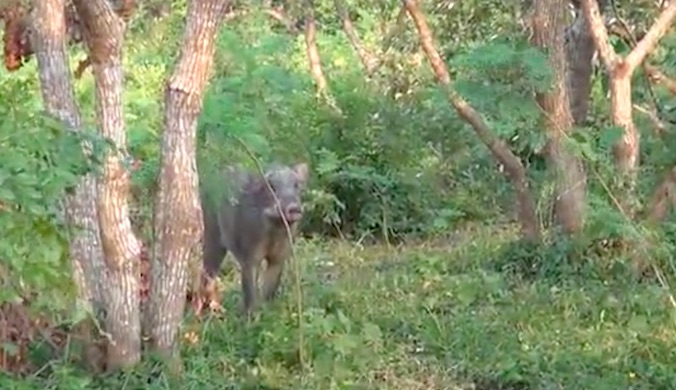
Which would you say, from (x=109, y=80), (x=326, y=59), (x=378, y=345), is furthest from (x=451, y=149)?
(x=109, y=80)

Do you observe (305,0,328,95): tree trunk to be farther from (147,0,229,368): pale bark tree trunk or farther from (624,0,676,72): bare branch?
(147,0,229,368): pale bark tree trunk

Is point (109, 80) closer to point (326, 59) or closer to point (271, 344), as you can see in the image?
point (271, 344)

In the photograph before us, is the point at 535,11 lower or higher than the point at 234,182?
higher

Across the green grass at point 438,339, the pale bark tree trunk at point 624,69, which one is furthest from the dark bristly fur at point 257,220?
the pale bark tree trunk at point 624,69

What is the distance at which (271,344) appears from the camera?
8.02m

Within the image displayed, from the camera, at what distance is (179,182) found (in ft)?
24.5

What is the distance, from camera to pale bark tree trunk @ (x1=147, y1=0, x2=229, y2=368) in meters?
7.35

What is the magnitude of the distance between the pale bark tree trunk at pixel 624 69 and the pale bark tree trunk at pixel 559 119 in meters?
0.25

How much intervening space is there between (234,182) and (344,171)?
12.0ft

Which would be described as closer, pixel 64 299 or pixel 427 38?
pixel 64 299

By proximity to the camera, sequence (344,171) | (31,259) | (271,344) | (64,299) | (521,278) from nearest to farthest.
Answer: (31,259)
(64,299)
(271,344)
(521,278)
(344,171)

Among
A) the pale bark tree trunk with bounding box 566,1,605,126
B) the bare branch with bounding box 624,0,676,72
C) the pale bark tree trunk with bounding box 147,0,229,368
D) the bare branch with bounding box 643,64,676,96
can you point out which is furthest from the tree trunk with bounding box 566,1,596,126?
the pale bark tree trunk with bounding box 147,0,229,368

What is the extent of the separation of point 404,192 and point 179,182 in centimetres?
633

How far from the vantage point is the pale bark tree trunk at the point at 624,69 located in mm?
10523
